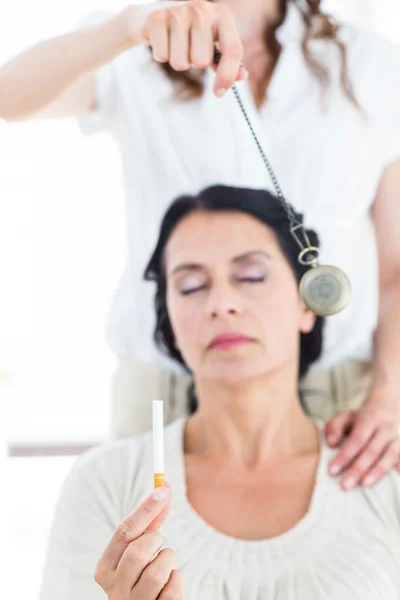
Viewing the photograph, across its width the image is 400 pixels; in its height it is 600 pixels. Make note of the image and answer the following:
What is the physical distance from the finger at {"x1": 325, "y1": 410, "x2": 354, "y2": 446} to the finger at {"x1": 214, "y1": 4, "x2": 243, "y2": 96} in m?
0.51

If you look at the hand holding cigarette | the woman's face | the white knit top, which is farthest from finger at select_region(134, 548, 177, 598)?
the woman's face

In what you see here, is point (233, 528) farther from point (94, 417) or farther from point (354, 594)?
point (94, 417)

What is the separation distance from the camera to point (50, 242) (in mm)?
1458

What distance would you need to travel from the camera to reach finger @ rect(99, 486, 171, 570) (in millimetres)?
669

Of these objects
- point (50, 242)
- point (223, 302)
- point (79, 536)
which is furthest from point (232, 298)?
point (50, 242)

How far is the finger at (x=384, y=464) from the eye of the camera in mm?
983

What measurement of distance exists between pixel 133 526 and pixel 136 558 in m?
0.03

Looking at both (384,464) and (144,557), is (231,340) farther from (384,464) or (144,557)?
(144,557)

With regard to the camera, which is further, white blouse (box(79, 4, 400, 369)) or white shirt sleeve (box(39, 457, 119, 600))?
white blouse (box(79, 4, 400, 369))

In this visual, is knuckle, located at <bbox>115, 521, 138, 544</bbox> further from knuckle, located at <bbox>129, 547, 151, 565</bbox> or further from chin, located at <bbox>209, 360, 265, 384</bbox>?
chin, located at <bbox>209, 360, 265, 384</bbox>

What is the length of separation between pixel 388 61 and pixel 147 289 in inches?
19.5

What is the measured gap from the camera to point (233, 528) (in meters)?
0.96

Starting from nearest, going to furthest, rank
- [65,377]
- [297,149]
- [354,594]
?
[354,594], [297,149], [65,377]

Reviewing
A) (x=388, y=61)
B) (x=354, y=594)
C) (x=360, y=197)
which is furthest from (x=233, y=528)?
(x=388, y=61)
